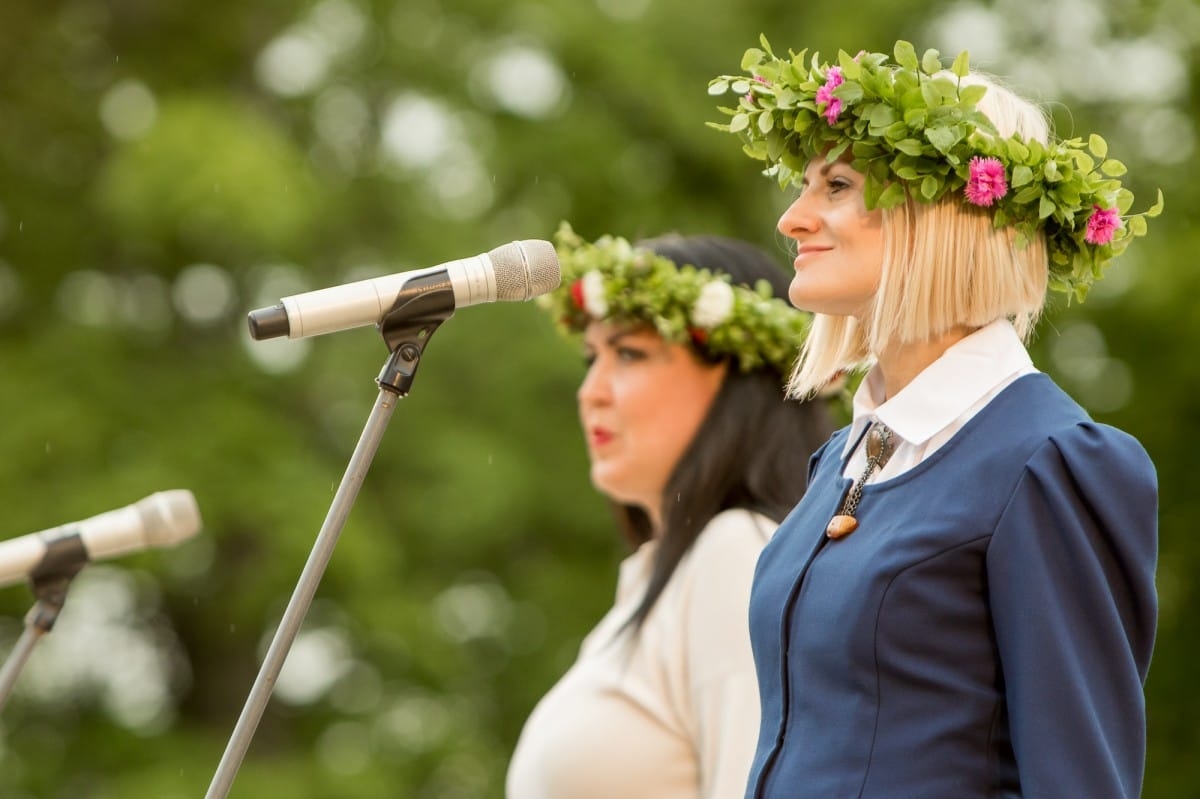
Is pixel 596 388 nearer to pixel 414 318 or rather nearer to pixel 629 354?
pixel 629 354

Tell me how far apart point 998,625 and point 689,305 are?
5.76ft

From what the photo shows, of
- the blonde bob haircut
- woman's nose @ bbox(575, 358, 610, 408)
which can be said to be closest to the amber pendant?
the blonde bob haircut

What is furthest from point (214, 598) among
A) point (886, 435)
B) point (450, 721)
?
point (886, 435)

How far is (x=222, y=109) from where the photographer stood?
841 cm

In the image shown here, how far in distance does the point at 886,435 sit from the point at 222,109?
655 centimetres

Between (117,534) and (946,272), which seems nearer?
(946,272)

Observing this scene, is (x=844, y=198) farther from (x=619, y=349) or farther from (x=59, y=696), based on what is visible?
(x=59, y=696)

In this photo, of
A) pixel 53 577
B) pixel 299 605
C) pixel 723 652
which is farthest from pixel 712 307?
pixel 299 605

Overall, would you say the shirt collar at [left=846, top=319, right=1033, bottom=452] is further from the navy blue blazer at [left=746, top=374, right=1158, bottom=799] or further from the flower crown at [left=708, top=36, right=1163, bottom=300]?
the flower crown at [left=708, top=36, right=1163, bottom=300]

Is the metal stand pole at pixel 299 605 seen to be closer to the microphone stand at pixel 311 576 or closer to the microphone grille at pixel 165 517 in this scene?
the microphone stand at pixel 311 576

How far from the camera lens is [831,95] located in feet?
8.03

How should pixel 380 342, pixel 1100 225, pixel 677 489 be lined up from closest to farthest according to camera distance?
1. pixel 1100 225
2. pixel 677 489
3. pixel 380 342

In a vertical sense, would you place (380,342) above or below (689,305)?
above

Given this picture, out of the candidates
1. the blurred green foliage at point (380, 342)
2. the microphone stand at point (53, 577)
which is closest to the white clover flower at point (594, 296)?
the microphone stand at point (53, 577)
